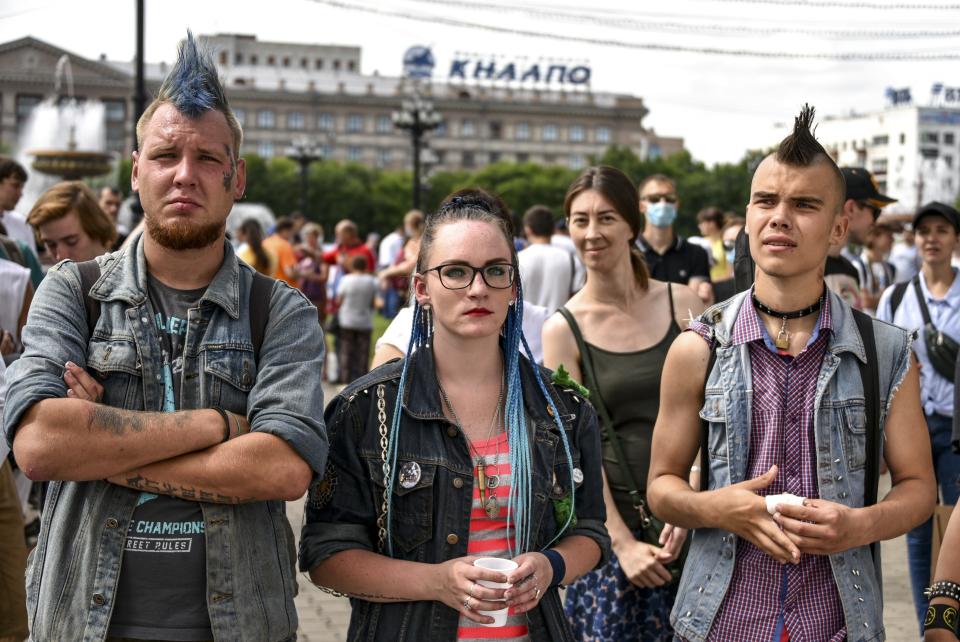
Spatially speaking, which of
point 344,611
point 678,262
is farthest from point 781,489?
point 678,262

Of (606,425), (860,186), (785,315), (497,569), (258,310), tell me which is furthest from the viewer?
(860,186)

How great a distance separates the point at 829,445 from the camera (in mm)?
3238

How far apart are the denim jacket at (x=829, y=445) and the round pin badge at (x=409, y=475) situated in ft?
2.66

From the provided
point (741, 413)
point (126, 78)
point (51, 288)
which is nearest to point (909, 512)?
point (741, 413)

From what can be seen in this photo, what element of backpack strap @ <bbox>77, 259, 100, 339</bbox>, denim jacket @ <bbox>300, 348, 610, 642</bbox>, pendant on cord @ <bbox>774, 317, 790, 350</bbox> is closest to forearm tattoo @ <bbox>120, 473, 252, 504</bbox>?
denim jacket @ <bbox>300, 348, 610, 642</bbox>

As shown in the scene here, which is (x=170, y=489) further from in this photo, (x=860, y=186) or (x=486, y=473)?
(x=860, y=186)

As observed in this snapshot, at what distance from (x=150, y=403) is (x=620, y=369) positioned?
6.70 ft

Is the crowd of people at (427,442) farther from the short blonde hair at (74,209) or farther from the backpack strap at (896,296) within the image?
the backpack strap at (896,296)

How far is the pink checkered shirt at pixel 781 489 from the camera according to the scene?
3.23m

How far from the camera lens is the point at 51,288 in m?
3.15

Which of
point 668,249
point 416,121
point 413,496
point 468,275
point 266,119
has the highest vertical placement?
point 266,119

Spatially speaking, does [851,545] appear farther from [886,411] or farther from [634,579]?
[634,579]

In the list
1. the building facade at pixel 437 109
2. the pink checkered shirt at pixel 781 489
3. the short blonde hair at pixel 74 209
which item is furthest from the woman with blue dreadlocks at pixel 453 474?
the building facade at pixel 437 109

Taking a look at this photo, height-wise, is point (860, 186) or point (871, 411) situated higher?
point (860, 186)
